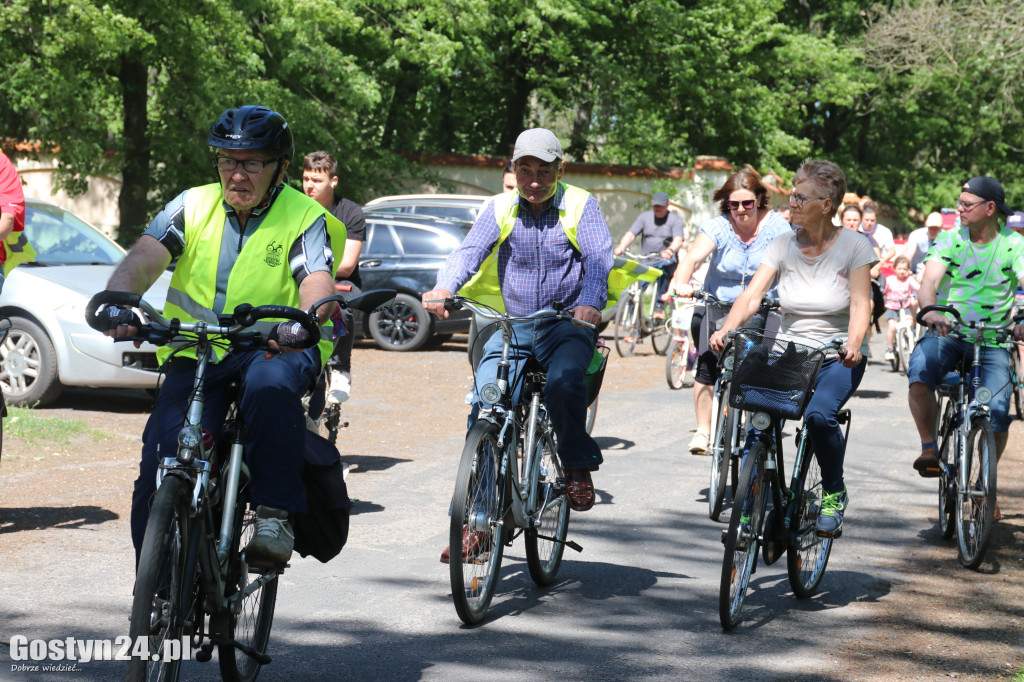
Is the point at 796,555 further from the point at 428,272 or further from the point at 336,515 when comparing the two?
the point at 428,272

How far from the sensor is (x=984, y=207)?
712 cm

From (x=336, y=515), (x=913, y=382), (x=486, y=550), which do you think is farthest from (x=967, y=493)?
(x=336, y=515)

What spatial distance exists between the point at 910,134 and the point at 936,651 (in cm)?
4095

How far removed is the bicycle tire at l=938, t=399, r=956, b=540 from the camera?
7.02 m

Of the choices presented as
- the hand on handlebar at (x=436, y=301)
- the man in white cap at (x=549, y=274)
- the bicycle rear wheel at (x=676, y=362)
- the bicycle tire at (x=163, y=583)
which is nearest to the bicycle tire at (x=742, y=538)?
the man in white cap at (x=549, y=274)

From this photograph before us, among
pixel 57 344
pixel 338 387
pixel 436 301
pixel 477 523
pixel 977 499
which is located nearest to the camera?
pixel 477 523

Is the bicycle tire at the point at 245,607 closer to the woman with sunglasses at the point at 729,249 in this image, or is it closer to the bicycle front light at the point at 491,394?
the bicycle front light at the point at 491,394

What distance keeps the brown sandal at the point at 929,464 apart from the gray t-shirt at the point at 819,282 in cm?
145

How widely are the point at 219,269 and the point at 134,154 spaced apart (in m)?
18.7

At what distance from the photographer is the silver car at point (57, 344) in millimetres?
10016

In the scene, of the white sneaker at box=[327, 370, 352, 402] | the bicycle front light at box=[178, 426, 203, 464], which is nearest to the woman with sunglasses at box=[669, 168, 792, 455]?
the white sneaker at box=[327, 370, 352, 402]

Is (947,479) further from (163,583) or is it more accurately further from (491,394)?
(163,583)

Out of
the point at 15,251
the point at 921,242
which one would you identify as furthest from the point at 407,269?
the point at 15,251

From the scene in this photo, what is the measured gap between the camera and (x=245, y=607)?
408 centimetres
